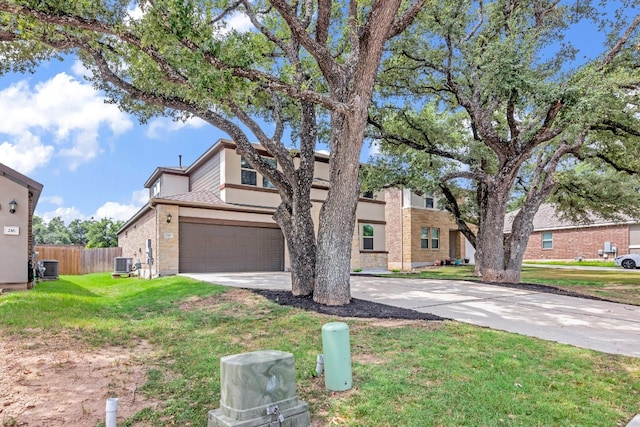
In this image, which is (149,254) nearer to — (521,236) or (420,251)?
(521,236)

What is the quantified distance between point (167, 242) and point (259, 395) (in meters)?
13.2

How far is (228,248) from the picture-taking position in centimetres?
1705

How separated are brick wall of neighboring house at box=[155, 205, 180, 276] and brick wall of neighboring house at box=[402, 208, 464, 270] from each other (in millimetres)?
13596

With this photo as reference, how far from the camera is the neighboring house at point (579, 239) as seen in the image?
2705cm

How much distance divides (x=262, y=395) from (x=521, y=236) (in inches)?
465

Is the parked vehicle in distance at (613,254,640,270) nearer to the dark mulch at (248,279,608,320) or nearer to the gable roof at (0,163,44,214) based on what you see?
the dark mulch at (248,279,608,320)

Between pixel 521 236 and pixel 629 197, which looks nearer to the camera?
pixel 521 236

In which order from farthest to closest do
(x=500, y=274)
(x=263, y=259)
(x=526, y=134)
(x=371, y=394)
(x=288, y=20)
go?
(x=263, y=259) < (x=500, y=274) < (x=526, y=134) < (x=288, y=20) < (x=371, y=394)

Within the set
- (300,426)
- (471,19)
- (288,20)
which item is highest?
(471,19)

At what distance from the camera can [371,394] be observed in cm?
358

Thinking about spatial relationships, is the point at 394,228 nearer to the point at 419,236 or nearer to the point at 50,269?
the point at 419,236

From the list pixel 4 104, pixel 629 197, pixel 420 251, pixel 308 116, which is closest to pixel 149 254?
pixel 4 104

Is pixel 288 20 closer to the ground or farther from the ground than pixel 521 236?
farther from the ground

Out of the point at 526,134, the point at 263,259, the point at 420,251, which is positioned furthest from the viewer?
the point at 420,251
